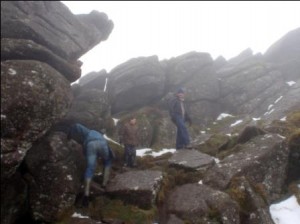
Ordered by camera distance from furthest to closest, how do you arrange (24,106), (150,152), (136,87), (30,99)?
(136,87), (150,152), (30,99), (24,106)

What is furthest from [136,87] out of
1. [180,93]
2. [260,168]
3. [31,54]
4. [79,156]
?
[260,168]

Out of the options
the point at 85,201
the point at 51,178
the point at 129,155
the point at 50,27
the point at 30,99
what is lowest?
the point at 85,201

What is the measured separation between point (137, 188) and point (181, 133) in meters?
7.74

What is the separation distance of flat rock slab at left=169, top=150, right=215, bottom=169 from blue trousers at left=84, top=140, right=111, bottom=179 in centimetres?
434

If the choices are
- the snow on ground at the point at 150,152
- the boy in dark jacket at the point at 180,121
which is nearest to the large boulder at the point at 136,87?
the snow on ground at the point at 150,152

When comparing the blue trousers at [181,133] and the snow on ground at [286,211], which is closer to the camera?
the snow on ground at [286,211]

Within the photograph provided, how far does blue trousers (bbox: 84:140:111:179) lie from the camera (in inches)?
646

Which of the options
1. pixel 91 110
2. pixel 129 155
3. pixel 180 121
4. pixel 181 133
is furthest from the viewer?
pixel 91 110

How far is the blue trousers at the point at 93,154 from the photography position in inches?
646

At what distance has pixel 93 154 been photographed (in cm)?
1700

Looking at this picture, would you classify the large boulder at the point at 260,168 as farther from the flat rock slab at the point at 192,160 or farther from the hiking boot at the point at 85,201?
the hiking boot at the point at 85,201

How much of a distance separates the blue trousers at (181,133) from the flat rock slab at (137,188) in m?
5.89

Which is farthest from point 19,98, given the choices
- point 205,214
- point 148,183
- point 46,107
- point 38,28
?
point 205,214

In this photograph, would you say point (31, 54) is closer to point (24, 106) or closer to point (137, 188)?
point (24, 106)
